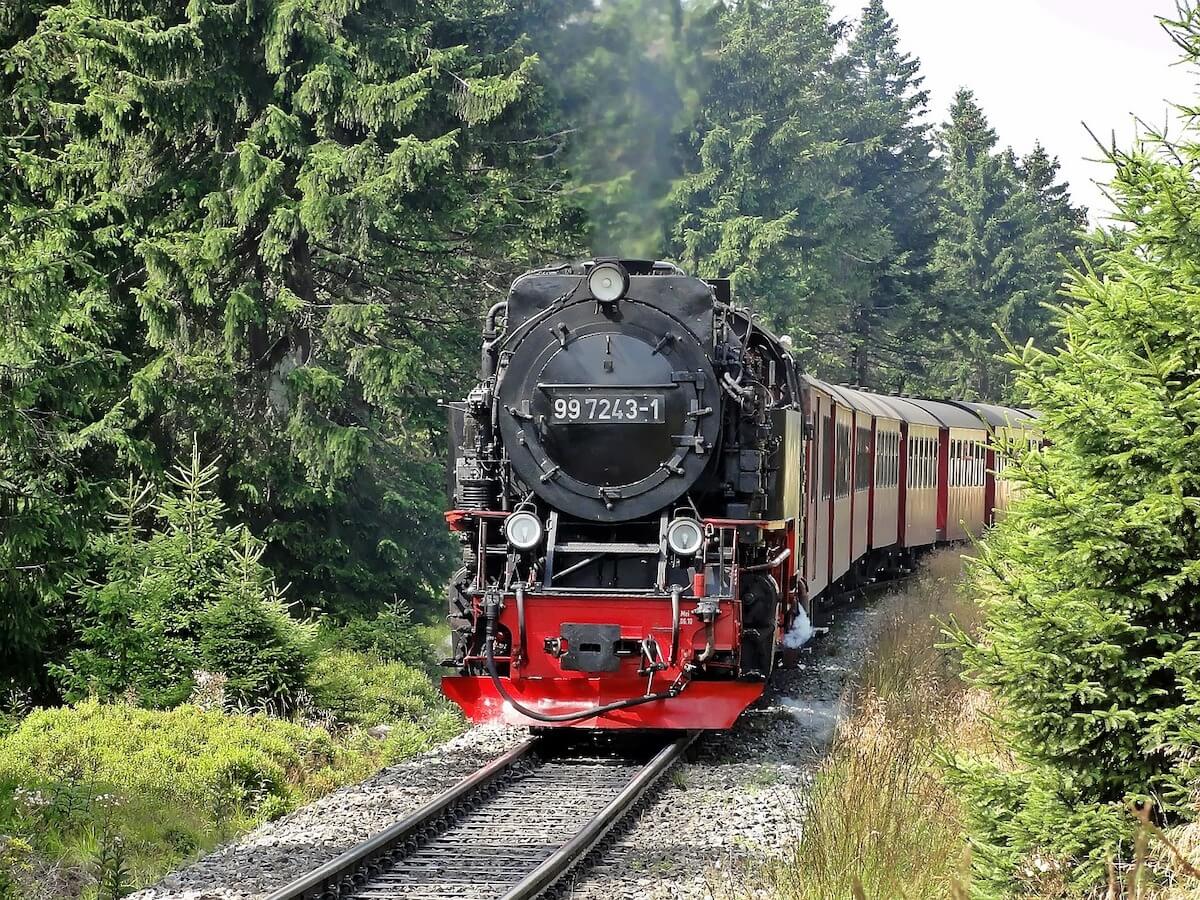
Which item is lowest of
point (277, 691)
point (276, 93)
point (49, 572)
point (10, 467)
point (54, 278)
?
point (277, 691)

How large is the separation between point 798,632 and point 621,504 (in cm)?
300

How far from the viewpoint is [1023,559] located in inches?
221

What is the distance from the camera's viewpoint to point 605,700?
964 cm

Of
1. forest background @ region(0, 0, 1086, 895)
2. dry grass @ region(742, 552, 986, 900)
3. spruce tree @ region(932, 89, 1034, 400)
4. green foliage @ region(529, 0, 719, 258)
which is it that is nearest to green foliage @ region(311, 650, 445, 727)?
forest background @ region(0, 0, 1086, 895)

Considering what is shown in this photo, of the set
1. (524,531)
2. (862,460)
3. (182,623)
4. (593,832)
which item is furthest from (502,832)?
(862,460)

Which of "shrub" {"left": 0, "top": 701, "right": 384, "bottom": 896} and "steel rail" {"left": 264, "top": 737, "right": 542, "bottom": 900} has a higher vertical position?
"steel rail" {"left": 264, "top": 737, "right": 542, "bottom": 900}

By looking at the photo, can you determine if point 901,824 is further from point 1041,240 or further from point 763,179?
point 1041,240

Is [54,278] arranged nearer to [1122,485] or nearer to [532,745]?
[532,745]

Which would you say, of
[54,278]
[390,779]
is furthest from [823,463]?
[54,278]

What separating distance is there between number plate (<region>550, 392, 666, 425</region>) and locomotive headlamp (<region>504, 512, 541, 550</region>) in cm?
69

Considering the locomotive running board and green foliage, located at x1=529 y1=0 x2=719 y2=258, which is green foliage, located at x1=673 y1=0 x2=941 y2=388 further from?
the locomotive running board

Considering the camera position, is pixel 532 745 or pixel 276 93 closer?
pixel 532 745

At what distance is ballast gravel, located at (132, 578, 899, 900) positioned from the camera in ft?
21.8

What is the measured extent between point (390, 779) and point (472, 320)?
39.9ft
